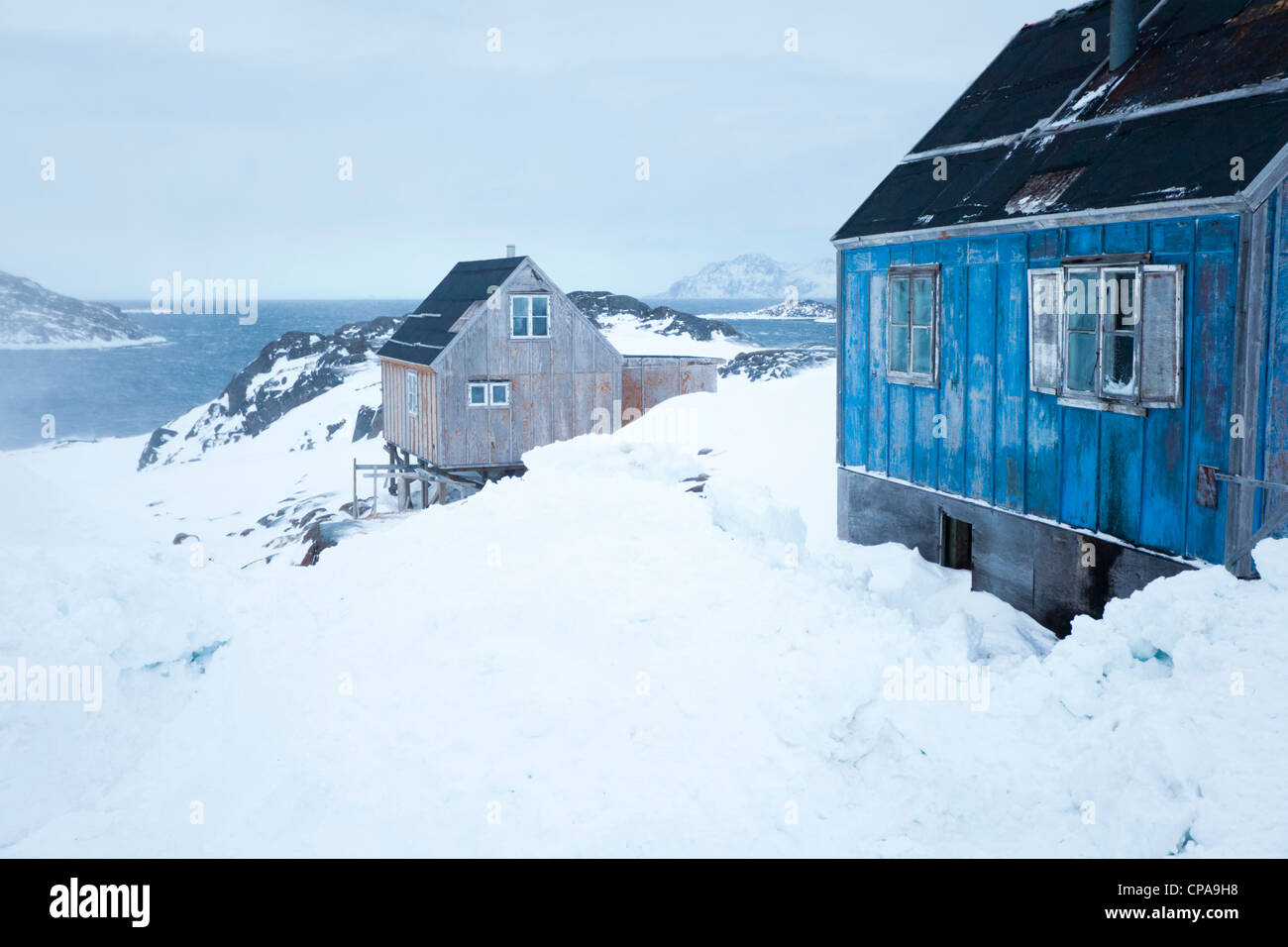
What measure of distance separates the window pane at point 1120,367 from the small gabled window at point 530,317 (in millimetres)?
20449

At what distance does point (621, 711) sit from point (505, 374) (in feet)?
71.4

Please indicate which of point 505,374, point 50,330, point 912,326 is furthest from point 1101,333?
point 50,330

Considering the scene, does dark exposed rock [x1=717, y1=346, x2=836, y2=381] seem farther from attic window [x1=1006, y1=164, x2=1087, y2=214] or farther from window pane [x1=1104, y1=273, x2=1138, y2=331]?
window pane [x1=1104, y1=273, x2=1138, y2=331]

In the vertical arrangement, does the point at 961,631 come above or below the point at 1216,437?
below

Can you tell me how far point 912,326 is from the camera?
13.4m

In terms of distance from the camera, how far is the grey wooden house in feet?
94.5

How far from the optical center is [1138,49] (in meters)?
12.1

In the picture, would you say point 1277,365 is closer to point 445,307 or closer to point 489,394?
point 489,394

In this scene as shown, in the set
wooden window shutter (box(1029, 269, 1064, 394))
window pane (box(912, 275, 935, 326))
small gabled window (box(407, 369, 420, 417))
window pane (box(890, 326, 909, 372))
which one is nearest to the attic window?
wooden window shutter (box(1029, 269, 1064, 394))

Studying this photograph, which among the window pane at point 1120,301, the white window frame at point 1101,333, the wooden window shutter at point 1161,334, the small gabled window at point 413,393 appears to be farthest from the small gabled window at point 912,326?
the small gabled window at point 413,393

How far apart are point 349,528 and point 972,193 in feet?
45.1

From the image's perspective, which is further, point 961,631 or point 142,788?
point 961,631
